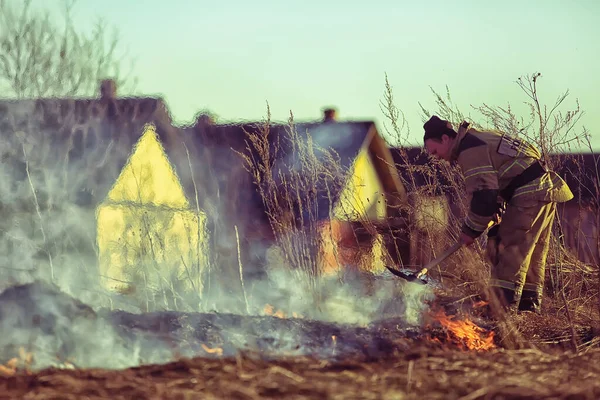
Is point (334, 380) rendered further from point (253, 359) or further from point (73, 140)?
point (73, 140)

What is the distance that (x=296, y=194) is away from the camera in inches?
318

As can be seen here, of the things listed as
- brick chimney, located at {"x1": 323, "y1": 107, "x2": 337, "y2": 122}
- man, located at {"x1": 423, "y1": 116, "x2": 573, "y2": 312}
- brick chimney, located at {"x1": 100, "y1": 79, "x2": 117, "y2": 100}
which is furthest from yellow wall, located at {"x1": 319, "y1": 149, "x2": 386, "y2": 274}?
brick chimney, located at {"x1": 323, "y1": 107, "x2": 337, "y2": 122}

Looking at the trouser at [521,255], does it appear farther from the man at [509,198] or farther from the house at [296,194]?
the house at [296,194]

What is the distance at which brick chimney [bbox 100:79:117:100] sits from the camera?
1127cm

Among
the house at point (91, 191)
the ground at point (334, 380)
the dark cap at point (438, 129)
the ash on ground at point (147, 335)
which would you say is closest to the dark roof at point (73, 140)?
the house at point (91, 191)

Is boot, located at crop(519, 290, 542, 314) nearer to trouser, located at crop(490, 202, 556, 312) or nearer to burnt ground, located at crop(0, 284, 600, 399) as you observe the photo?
trouser, located at crop(490, 202, 556, 312)

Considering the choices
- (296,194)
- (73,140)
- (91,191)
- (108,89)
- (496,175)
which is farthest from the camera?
(91,191)

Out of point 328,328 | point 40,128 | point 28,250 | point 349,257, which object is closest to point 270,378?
point 328,328

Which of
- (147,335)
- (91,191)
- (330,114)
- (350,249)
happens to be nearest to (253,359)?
(147,335)

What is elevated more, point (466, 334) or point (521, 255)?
point (521, 255)

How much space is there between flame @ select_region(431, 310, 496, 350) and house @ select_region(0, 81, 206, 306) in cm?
349

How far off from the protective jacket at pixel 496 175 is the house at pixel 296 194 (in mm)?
1685

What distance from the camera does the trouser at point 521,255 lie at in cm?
550

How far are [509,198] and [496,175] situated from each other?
35 cm
